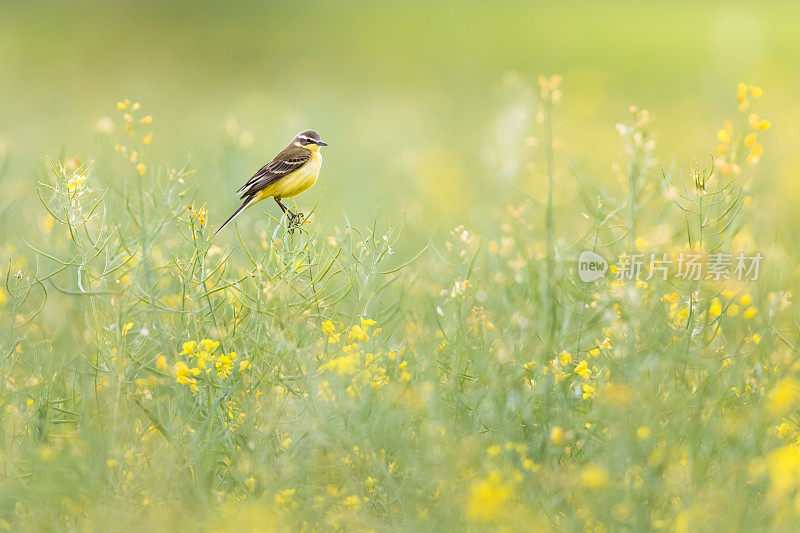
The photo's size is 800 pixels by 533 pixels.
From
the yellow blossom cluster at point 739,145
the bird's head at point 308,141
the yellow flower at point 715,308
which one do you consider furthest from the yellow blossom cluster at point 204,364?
the yellow blossom cluster at point 739,145

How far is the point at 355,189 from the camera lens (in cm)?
738

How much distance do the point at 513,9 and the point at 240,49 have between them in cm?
812

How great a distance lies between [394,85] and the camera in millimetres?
17859

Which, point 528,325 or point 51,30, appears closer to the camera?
point 528,325

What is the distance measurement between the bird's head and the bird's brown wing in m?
0.04

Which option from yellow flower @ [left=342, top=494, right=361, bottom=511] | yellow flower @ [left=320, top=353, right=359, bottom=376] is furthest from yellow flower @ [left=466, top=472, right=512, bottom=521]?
yellow flower @ [left=320, top=353, right=359, bottom=376]

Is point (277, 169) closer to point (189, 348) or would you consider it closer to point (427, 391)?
point (189, 348)

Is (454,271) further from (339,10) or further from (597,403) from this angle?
(339,10)

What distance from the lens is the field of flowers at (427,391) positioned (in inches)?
125

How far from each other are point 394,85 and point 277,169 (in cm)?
1432

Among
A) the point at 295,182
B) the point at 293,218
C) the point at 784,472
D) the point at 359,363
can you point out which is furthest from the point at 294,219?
the point at 784,472

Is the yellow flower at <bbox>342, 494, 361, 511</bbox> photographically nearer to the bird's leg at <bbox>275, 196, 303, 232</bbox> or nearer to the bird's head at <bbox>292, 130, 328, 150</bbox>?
the bird's leg at <bbox>275, 196, 303, 232</bbox>

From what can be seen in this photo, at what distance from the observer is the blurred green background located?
826 centimetres

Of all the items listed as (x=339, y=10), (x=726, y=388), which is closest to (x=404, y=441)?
(x=726, y=388)
